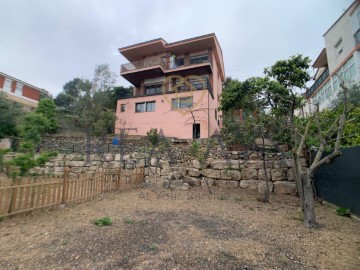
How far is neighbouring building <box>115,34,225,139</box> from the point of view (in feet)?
55.3

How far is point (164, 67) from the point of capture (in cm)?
2039

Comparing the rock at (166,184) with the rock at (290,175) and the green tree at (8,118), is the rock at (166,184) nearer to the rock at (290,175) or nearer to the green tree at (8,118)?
the rock at (290,175)

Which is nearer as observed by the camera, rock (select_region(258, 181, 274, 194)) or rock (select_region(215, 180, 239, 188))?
rock (select_region(258, 181, 274, 194))

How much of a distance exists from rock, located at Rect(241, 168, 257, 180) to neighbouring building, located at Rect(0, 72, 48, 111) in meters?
26.5

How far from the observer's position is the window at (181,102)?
1738 centimetres

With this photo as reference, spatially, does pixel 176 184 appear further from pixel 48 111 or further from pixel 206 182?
pixel 48 111

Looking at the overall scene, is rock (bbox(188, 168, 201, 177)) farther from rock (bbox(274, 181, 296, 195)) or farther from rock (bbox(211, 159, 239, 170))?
rock (bbox(274, 181, 296, 195))

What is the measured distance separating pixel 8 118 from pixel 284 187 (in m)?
19.4

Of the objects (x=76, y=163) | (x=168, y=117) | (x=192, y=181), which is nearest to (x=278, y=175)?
(x=192, y=181)

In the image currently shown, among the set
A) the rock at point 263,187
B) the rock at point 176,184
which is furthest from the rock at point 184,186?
the rock at point 263,187

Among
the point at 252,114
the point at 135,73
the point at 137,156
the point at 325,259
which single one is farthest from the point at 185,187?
the point at 135,73

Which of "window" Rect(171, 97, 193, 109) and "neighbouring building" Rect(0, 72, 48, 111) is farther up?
"neighbouring building" Rect(0, 72, 48, 111)

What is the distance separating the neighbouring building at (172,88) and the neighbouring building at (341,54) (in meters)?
8.21

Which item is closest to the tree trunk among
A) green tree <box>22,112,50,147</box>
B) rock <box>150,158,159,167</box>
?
rock <box>150,158,159,167</box>
